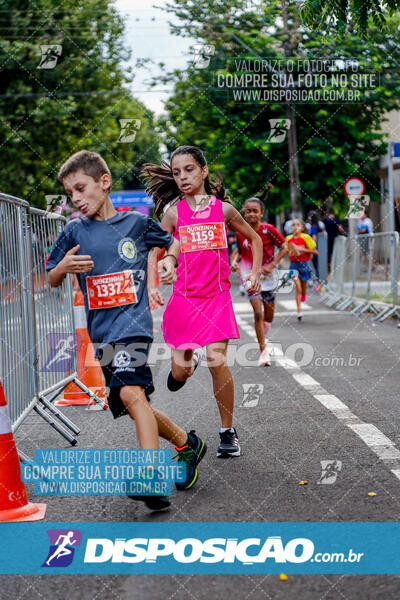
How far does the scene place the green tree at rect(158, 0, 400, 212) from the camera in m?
25.3

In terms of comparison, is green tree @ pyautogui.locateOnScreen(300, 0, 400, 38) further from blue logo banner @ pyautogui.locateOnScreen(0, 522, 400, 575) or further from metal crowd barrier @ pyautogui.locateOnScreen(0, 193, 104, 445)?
Result: blue logo banner @ pyautogui.locateOnScreen(0, 522, 400, 575)

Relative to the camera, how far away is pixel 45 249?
6270mm

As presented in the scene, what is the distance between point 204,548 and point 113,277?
54.1 inches

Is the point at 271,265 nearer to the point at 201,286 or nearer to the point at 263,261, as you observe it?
the point at 263,261

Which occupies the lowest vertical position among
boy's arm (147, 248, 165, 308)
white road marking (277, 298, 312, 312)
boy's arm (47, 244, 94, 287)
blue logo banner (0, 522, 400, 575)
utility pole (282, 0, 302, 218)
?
white road marking (277, 298, 312, 312)

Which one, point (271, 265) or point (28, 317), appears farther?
point (271, 265)

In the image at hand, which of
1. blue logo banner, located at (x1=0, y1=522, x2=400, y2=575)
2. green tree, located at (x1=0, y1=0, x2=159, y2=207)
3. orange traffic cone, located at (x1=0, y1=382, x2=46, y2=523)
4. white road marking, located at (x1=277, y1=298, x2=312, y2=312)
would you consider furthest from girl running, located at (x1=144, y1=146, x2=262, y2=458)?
green tree, located at (x1=0, y1=0, x2=159, y2=207)

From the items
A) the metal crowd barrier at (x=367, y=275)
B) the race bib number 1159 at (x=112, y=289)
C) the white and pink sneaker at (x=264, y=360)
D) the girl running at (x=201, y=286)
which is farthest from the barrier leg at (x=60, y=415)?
the metal crowd barrier at (x=367, y=275)

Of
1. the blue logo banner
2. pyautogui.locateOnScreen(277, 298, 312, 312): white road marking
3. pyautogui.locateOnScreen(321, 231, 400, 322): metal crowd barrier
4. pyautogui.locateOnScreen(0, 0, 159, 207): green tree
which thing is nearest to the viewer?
the blue logo banner

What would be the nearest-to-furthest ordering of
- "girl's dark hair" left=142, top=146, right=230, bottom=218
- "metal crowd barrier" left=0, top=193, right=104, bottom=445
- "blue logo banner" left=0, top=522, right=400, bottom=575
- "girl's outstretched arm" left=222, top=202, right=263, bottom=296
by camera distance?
"blue logo banner" left=0, top=522, right=400, bottom=575 → "metal crowd barrier" left=0, top=193, right=104, bottom=445 → "girl's outstretched arm" left=222, top=202, right=263, bottom=296 → "girl's dark hair" left=142, top=146, right=230, bottom=218

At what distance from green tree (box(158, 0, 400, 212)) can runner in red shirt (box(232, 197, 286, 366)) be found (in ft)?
51.9

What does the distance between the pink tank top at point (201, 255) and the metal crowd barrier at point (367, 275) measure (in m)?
8.73

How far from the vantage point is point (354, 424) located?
6.05m

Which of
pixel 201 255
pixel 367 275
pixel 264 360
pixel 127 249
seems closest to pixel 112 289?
pixel 127 249
